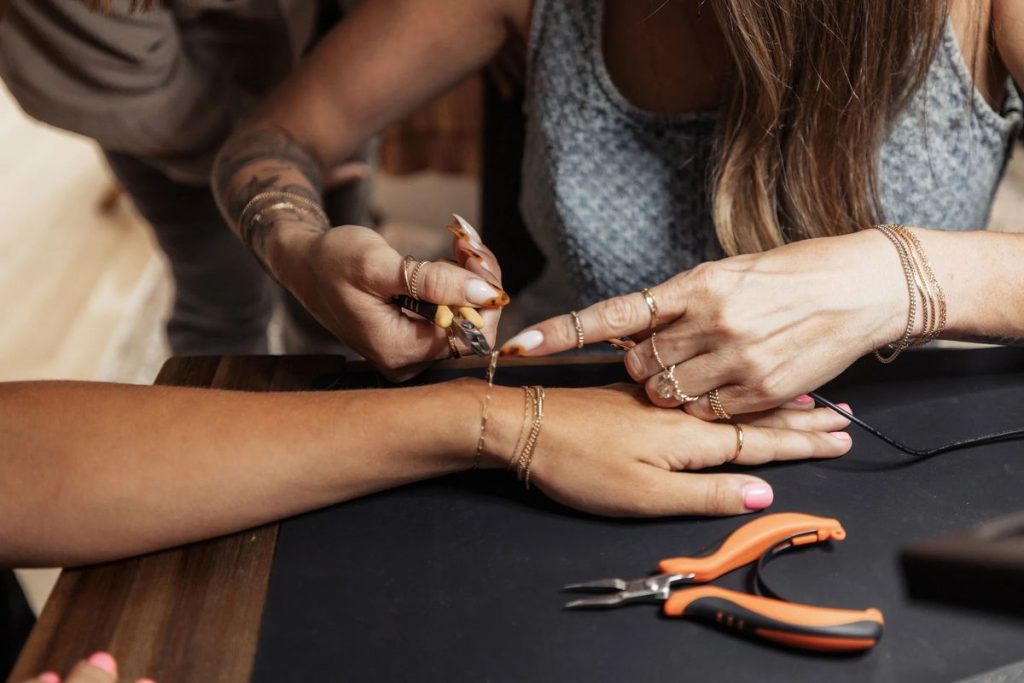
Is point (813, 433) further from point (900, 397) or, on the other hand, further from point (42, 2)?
point (42, 2)

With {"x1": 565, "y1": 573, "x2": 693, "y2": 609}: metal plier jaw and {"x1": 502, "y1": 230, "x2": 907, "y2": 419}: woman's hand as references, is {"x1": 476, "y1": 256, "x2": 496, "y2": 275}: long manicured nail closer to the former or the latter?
{"x1": 502, "y1": 230, "x2": 907, "y2": 419}: woman's hand

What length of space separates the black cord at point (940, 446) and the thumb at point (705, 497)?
0.12 m

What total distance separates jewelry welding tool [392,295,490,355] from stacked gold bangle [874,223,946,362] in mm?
336

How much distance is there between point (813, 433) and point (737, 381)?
0.24ft

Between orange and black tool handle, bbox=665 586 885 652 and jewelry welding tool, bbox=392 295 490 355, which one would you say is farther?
jewelry welding tool, bbox=392 295 490 355

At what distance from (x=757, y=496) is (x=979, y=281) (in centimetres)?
28

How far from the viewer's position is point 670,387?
0.68 metres

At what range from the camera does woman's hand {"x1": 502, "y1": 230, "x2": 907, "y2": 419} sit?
67 centimetres

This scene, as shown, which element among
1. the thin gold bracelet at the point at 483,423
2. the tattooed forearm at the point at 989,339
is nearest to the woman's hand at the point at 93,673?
the thin gold bracelet at the point at 483,423

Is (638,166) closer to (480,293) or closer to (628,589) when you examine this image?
(480,293)

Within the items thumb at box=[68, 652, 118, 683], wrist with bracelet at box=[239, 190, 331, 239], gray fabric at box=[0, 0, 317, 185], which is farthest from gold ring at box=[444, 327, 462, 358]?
gray fabric at box=[0, 0, 317, 185]

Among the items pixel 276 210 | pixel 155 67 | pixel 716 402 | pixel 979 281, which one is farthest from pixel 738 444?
pixel 155 67

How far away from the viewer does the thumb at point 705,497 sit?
621 mm

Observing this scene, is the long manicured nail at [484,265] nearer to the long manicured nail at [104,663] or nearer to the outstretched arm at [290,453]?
the outstretched arm at [290,453]
